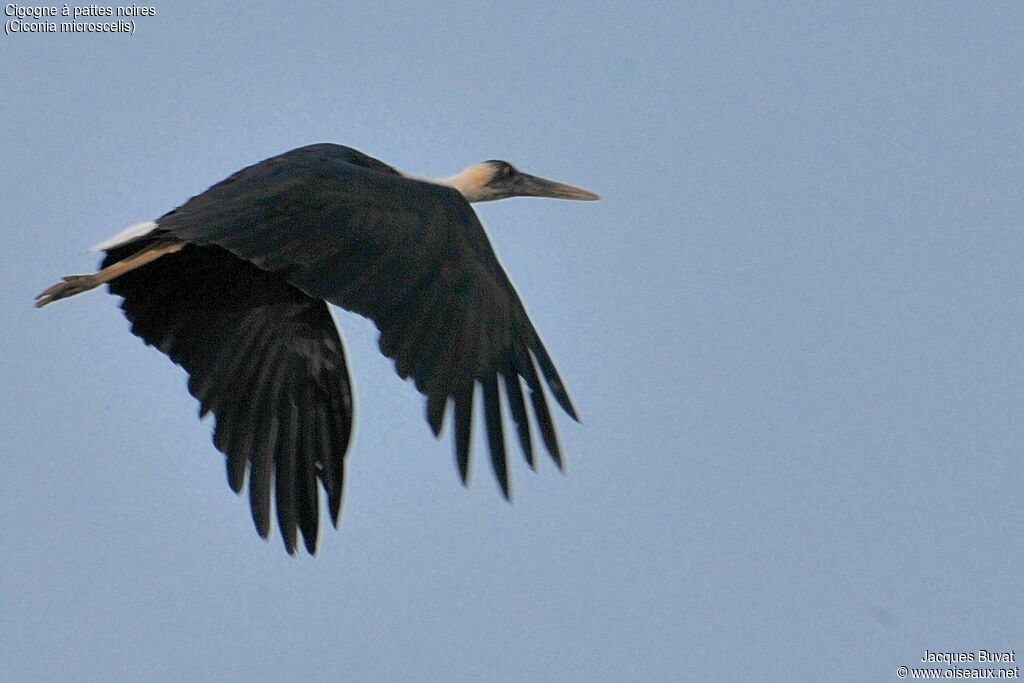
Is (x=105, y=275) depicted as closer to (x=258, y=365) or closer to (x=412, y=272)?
(x=258, y=365)

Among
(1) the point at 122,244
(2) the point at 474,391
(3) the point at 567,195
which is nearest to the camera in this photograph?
(2) the point at 474,391

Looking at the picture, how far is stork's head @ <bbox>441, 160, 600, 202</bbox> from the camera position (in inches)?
507

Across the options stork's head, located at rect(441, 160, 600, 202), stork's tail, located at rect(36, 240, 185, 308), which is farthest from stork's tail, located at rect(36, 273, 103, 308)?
stork's head, located at rect(441, 160, 600, 202)

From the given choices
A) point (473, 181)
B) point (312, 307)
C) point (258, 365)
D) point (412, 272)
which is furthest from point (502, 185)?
point (412, 272)

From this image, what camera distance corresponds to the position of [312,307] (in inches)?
422

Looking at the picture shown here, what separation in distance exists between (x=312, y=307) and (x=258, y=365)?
0.49 meters

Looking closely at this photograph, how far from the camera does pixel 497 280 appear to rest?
9211mm

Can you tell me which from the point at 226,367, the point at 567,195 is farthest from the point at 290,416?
the point at 567,195

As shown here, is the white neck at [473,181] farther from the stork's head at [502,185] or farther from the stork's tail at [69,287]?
the stork's tail at [69,287]

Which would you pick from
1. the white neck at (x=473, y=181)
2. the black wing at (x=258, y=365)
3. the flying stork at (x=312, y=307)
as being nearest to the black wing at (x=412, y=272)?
the flying stork at (x=312, y=307)

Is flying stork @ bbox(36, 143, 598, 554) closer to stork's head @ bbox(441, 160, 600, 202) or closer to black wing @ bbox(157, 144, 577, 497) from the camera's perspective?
black wing @ bbox(157, 144, 577, 497)

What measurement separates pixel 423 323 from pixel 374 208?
2.80 feet

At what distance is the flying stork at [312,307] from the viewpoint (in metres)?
8.84

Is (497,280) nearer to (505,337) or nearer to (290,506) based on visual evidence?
(505,337)
